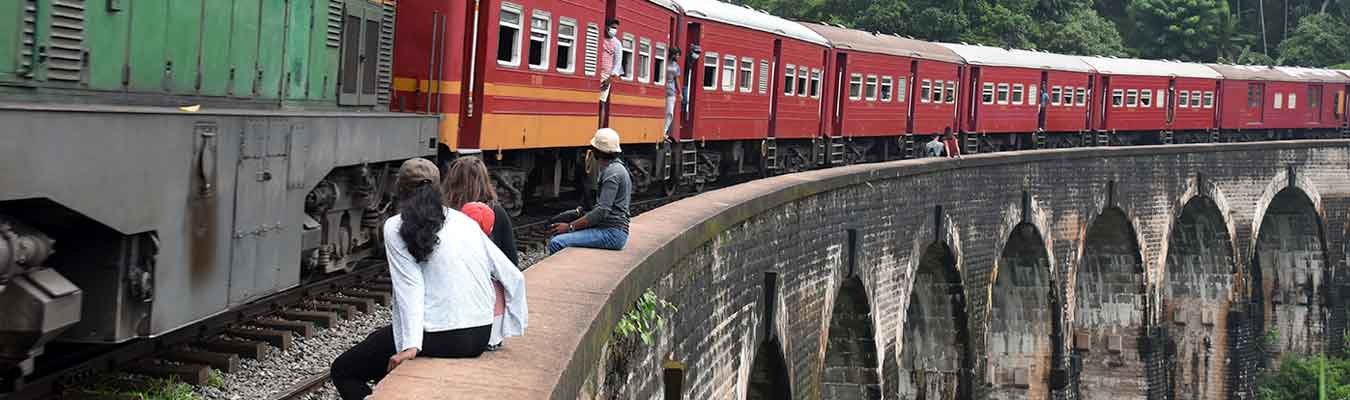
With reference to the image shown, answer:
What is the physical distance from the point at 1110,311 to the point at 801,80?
1383 centimetres

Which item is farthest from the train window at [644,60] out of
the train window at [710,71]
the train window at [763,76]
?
the train window at [763,76]

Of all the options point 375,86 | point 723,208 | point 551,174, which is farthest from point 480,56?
point 551,174

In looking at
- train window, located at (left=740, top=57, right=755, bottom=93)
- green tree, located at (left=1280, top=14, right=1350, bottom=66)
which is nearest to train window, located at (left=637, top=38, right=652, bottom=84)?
train window, located at (left=740, top=57, right=755, bottom=93)

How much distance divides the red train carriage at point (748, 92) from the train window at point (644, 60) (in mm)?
1647

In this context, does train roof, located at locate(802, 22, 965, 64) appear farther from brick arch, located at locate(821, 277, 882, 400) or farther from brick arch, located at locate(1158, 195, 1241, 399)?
brick arch, located at locate(1158, 195, 1241, 399)

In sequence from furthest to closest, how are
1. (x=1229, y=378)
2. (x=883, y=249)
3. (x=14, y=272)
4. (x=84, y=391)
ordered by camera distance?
(x=1229, y=378), (x=883, y=249), (x=84, y=391), (x=14, y=272)

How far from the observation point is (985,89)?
3428cm

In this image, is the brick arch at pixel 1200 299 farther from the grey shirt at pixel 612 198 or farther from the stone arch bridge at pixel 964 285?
the grey shirt at pixel 612 198

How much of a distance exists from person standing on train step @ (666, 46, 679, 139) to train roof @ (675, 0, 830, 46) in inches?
25.1

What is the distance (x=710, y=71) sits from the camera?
20922 mm

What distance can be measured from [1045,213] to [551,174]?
643 inches

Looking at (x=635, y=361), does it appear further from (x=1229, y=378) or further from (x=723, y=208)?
(x=1229, y=378)

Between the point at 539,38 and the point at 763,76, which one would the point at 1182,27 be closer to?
the point at 763,76

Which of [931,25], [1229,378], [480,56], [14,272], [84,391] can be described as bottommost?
[1229,378]
